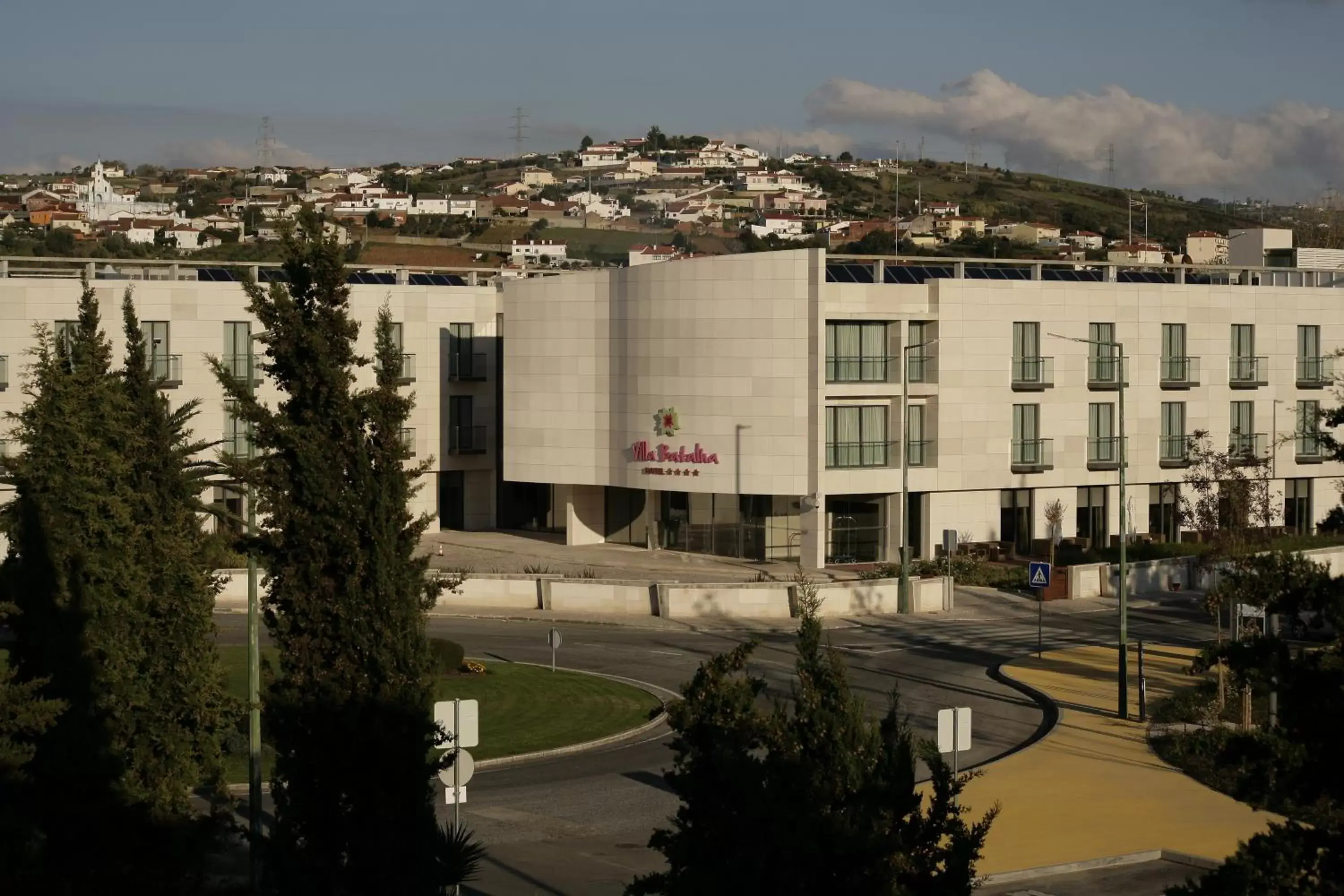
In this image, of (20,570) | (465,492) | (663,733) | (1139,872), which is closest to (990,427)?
(465,492)

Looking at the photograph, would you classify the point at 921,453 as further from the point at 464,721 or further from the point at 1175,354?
the point at 464,721

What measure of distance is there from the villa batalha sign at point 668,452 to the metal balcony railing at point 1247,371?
72.3 feet

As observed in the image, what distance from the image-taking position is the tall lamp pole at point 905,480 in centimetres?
5156

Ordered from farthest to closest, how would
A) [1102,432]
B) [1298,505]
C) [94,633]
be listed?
1. [1298,505]
2. [1102,432]
3. [94,633]

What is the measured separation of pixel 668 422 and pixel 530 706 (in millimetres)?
23755

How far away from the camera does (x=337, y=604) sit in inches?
668

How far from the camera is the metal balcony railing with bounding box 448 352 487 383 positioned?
225ft

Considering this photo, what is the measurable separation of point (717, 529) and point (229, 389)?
1768 inches

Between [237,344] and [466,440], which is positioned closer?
[237,344]

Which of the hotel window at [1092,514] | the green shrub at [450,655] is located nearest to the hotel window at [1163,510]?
the hotel window at [1092,514]

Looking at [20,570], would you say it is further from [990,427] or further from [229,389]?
[990,427]

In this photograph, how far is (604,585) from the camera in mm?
51031

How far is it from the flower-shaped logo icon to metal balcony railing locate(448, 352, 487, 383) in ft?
37.3

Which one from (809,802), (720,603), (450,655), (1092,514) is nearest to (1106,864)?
(809,802)
